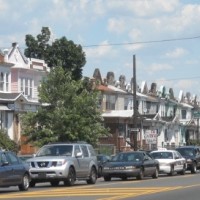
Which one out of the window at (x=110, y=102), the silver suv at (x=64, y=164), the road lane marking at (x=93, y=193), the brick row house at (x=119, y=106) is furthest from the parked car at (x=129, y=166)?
the window at (x=110, y=102)

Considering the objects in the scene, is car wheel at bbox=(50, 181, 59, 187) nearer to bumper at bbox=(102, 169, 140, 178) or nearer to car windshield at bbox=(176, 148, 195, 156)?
bumper at bbox=(102, 169, 140, 178)

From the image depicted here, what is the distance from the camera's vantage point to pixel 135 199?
72.7 ft

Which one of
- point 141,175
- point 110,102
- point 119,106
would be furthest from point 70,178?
point 119,106

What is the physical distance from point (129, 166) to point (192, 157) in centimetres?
1132

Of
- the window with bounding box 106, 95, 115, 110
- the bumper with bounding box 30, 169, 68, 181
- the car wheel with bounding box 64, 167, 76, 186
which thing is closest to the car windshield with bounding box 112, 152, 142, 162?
the car wheel with bounding box 64, 167, 76, 186

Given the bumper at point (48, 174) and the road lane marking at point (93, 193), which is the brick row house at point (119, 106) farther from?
the road lane marking at point (93, 193)

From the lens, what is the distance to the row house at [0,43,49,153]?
59719mm

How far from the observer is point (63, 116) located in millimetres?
50750

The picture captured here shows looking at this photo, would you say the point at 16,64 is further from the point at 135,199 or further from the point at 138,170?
the point at 135,199

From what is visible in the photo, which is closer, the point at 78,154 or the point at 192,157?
the point at 78,154

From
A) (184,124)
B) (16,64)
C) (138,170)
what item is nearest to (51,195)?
(138,170)

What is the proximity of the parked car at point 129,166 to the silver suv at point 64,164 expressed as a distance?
2.24 m

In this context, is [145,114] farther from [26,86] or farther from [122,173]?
[122,173]

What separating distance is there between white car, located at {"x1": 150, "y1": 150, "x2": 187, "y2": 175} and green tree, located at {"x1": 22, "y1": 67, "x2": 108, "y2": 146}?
10179 millimetres
